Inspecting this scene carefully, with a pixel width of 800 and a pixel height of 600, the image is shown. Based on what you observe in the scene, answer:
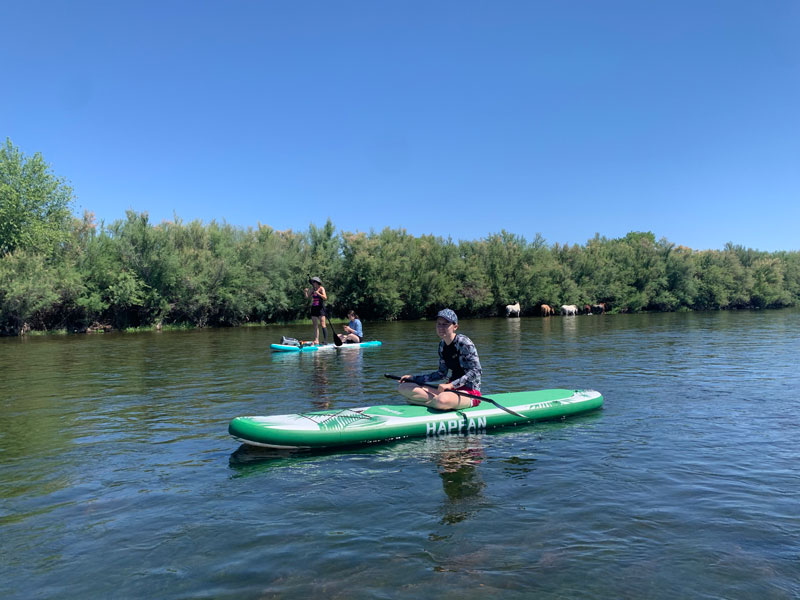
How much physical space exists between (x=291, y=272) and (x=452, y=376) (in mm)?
38131

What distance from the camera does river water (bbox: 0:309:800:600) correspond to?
4.23 metres

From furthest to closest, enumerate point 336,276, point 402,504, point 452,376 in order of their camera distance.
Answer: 1. point 336,276
2. point 452,376
3. point 402,504

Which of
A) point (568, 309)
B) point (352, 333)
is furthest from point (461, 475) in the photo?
point (568, 309)

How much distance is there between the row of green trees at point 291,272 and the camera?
3606 centimetres

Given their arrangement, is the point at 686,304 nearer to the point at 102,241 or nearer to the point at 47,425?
the point at 102,241

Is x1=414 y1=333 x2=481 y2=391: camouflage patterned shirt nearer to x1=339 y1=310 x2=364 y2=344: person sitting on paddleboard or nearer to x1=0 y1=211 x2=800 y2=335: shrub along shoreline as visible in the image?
x1=339 y1=310 x2=364 y2=344: person sitting on paddleboard

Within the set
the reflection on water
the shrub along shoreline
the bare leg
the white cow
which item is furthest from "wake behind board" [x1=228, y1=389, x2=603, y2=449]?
the white cow

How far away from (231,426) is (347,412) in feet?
5.55

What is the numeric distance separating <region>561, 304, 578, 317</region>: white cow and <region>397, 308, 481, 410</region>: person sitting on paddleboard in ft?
176

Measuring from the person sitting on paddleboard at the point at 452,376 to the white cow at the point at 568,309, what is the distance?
5371 centimetres

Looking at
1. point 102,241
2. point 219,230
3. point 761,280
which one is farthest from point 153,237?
point 761,280

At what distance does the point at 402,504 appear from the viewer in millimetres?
5703

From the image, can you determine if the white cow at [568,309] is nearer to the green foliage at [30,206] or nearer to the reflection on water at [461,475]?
the green foliage at [30,206]

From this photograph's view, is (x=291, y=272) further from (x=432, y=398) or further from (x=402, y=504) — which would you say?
(x=402, y=504)
